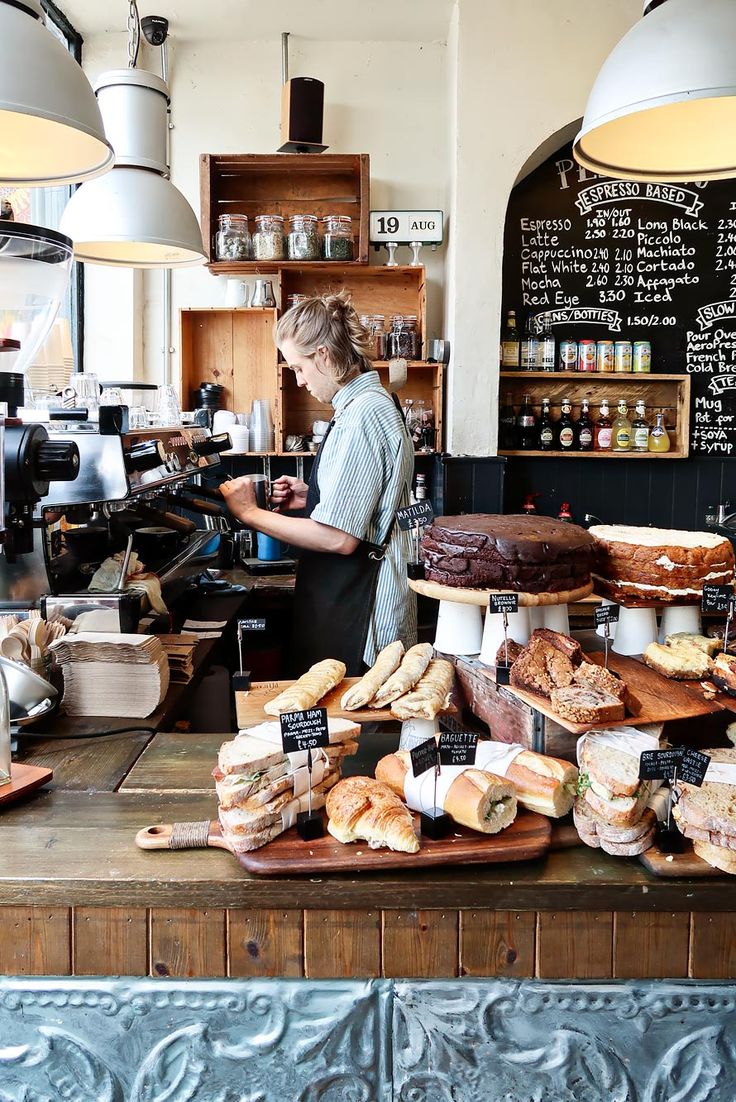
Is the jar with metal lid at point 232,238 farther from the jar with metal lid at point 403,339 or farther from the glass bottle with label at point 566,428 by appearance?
the glass bottle with label at point 566,428

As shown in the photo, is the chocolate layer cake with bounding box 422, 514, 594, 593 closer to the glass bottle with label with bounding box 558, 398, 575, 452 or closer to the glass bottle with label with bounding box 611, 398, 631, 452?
the glass bottle with label with bounding box 558, 398, 575, 452

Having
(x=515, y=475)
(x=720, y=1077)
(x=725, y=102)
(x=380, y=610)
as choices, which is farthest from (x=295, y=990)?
(x=515, y=475)

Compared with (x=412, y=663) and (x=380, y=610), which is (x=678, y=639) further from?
(x=380, y=610)

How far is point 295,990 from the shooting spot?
50.6 inches

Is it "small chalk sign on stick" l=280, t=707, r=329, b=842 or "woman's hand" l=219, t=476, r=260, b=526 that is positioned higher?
"woman's hand" l=219, t=476, r=260, b=526

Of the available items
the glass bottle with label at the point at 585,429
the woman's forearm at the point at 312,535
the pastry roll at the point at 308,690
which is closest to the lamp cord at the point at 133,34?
the woman's forearm at the point at 312,535

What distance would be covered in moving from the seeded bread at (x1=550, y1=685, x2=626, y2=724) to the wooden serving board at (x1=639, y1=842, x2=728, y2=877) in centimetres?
22

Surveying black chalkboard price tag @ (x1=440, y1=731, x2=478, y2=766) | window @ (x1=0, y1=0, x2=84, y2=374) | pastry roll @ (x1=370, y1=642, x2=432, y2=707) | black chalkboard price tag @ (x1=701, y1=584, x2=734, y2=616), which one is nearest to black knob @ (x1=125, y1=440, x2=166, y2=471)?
pastry roll @ (x1=370, y1=642, x2=432, y2=707)

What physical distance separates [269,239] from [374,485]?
2.44 m

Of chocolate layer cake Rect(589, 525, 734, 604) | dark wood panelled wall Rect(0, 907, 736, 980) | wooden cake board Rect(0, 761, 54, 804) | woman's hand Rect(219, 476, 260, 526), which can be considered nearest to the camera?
dark wood panelled wall Rect(0, 907, 736, 980)

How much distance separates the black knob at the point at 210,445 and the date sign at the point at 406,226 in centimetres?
205

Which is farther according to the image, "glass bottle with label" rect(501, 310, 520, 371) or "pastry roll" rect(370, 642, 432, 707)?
"glass bottle with label" rect(501, 310, 520, 371)

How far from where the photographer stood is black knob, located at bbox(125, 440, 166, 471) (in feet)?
7.61

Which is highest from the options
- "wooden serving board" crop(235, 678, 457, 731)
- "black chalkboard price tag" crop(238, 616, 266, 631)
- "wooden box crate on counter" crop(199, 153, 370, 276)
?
"wooden box crate on counter" crop(199, 153, 370, 276)
